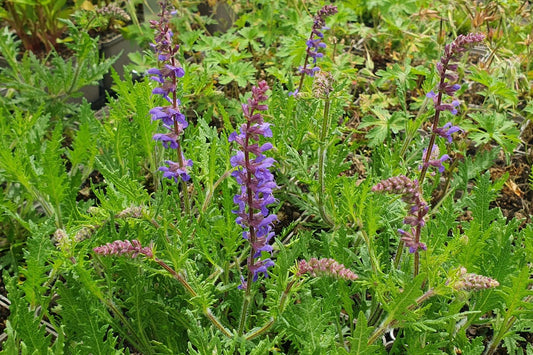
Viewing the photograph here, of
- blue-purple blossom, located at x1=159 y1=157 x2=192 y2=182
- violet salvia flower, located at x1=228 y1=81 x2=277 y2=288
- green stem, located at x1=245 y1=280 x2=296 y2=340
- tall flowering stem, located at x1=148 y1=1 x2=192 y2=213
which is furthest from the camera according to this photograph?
blue-purple blossom, located at x1=159 y1=157 x2=192 y2=182

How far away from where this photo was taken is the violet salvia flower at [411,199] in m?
1.02

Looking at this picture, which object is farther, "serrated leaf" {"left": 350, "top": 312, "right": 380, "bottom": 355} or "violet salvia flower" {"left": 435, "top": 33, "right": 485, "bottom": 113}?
"violet salvia flower" {"left": 435, "top": 33, "right": 485, "bottom": 113}

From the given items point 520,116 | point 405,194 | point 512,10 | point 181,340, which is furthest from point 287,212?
point 512,10

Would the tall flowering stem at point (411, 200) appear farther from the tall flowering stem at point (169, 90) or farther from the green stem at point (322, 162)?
the tall flowering stem at point (169, 90)

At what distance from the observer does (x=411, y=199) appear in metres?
1.10

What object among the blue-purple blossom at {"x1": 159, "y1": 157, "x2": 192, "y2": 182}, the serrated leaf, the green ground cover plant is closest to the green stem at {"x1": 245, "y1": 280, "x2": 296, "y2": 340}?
the green ground cover plant

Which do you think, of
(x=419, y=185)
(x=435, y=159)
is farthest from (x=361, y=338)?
(x=435, y=159)

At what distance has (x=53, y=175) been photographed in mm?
1626

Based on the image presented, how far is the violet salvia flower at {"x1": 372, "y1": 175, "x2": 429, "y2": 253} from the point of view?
1.02 metres

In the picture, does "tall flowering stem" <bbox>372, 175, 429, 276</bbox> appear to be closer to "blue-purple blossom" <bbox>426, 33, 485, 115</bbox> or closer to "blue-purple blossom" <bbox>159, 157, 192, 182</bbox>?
"blue-purple blossom" <bbox>426, 33, 485, 115</bbox>

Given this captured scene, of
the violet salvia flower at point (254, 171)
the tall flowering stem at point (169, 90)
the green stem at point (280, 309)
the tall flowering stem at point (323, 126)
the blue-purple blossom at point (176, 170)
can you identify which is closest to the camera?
the violet salvia flower at point (254, 171)

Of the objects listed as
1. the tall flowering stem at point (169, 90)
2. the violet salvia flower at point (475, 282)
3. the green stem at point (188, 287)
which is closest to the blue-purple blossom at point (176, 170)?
the tall flowering stem at point (169, 90)

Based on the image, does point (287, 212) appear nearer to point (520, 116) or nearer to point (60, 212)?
point (60, 212)

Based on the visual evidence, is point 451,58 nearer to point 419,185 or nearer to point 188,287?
point 419,185
